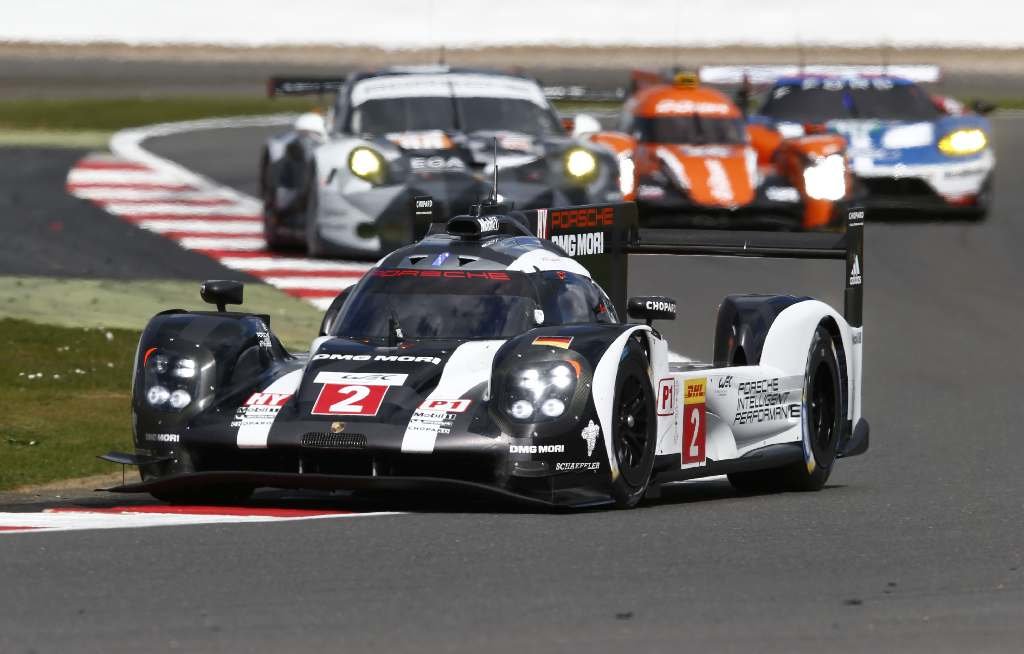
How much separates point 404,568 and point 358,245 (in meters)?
10.7

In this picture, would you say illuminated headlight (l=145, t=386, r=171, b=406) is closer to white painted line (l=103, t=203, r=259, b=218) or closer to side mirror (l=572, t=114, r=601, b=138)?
side mirror (l=572, t=114, r=601, b=138)

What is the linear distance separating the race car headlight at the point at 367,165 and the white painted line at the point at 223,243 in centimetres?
151

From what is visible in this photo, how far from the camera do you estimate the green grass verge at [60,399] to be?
1042cm

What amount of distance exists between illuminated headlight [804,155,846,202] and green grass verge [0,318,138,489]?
21.1 ft

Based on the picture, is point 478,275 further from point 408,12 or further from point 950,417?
point 408,12

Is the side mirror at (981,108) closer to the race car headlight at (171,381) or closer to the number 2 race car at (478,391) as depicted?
the number 2 race car at (478,391)

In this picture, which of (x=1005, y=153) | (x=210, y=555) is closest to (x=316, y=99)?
(x=1005, y=153)

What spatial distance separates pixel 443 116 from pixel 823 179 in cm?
314

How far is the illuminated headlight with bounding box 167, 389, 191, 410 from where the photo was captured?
8.81 meters

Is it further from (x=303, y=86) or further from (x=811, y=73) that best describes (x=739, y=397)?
(x=811, y=73)

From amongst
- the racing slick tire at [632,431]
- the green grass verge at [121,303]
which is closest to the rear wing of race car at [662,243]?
the racing slick tire at [632,431]

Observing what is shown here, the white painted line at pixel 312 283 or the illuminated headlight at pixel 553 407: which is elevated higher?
the illuminated headlight at pixel 553 407

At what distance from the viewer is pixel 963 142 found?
20547mm

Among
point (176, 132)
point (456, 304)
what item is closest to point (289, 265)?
point (456, 304)
